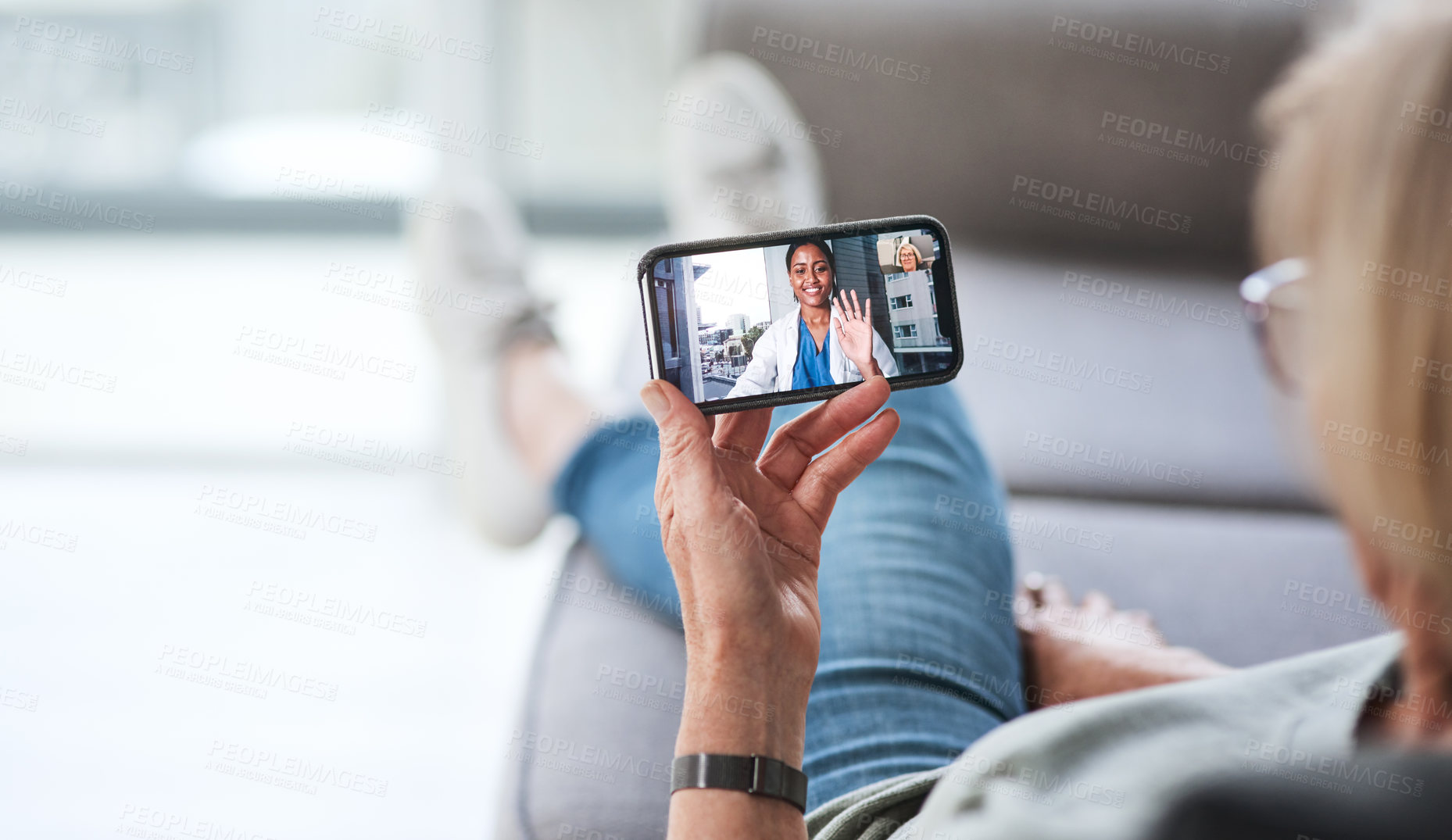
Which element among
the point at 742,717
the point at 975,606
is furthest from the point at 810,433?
the point at 975,606

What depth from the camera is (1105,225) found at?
1.45m

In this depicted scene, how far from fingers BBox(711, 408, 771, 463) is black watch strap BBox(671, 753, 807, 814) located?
168 millimetres

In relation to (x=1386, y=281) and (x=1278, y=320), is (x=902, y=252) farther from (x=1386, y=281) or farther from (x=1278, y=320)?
(x=1278, y=320)

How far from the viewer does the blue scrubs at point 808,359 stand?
0.55 metres

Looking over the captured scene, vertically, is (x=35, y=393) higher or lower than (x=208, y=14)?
lower

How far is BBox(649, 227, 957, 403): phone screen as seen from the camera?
542 mm

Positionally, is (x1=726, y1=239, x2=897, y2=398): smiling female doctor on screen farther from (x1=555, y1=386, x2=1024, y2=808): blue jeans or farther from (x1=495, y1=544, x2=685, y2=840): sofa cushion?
(x1=495, y1=544, x2=685, y2=840): sofa cushion

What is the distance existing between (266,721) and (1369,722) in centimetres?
114

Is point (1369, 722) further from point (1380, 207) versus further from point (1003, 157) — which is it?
point (1003, 157)

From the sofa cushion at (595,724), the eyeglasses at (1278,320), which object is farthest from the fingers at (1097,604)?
the sofa cushion at (595,724)

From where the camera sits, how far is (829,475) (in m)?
0.56

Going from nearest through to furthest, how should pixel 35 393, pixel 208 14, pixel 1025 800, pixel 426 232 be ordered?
pixel 1025 800
pixel 426 232
pixel 35 393
pixel 208 14

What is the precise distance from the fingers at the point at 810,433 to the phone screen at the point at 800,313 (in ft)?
0.06

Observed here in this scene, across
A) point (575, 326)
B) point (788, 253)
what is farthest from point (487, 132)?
point (788, 253)
